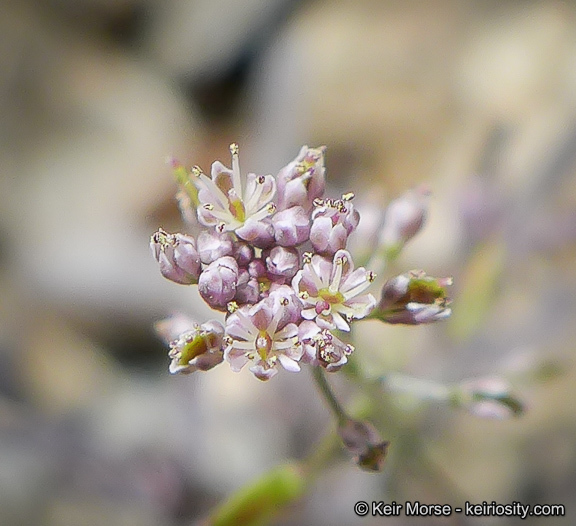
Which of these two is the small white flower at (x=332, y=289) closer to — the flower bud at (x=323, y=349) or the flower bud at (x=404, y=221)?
the flower bud at (x=323, y=349)

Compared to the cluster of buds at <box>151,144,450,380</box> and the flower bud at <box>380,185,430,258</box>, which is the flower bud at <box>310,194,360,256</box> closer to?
the cluster of buds at <box>151,144,450,380</box>

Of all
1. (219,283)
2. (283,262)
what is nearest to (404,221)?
(283,262)

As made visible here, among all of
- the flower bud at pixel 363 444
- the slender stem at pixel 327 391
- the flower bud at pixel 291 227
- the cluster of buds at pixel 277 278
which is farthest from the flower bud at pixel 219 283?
the flower bud at pixel 363 444

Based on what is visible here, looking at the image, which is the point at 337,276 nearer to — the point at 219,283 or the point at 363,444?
the point at 219,283

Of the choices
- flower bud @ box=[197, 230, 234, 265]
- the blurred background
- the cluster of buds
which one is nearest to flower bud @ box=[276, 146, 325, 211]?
the cluster of buds

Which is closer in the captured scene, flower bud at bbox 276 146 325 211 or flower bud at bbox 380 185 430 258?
flower bud at bbox 276 146 325 211

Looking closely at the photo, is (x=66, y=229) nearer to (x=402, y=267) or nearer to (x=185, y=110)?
(x=185, y=110)

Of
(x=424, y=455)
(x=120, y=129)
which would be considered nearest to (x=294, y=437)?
(x=424, y=455)
